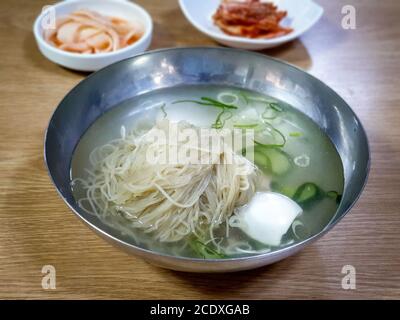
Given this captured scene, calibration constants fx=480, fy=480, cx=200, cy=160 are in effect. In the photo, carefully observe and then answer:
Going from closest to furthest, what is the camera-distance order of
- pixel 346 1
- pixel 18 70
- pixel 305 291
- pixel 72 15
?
pixel 305 291, pixel 18 70, pixel 72 15, pixel 346 1

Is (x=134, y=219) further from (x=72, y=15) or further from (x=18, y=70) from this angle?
(x=72, y=15)

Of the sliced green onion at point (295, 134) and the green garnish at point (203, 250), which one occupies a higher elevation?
the sliced green onion at point (295, 134)

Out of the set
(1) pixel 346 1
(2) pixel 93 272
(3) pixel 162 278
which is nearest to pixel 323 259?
(3) pixel 162 278

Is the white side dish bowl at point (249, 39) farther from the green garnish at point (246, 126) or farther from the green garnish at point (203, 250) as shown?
the green garnish at point (203, 250)

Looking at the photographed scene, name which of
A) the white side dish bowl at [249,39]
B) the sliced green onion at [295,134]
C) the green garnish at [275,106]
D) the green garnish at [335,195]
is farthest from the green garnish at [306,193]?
the white side dish bowl at [249,39]

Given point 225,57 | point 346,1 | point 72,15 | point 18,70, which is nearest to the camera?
point 225,57

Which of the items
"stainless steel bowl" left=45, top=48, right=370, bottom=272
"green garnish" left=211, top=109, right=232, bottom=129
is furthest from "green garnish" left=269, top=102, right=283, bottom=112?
"green garnish" left=211, top=109, right=232, bottom=129
